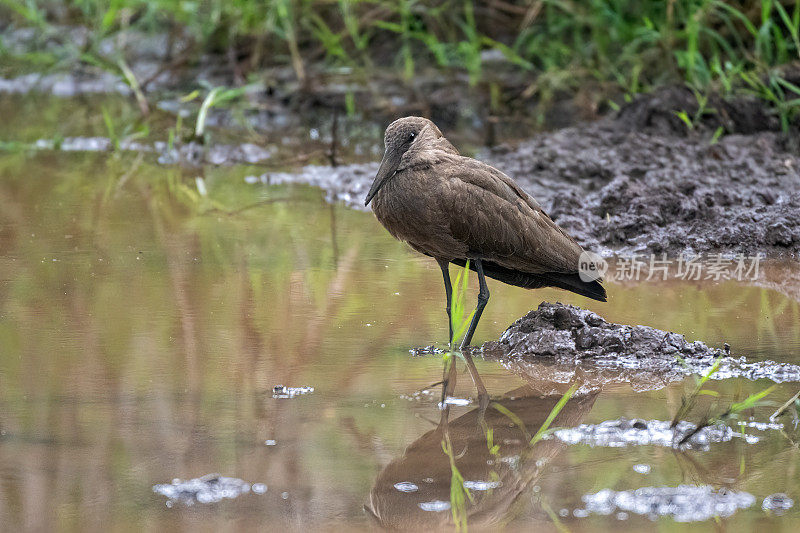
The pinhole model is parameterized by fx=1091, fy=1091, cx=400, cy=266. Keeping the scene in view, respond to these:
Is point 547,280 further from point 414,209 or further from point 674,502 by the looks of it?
point 674,502

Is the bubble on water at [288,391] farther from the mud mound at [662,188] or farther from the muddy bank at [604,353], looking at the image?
the mud mound at [662,188]

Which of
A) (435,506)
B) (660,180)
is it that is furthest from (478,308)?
(660,180)

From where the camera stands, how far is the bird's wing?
3789mm

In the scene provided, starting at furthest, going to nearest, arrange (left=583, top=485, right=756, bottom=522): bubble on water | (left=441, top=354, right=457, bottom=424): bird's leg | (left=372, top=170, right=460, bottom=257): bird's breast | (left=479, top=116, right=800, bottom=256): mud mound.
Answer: (left=479, top=116, right=800, bottom=256): mud mound, (left=372, top=170, right=460, bottom=257): bird's breast, (left=441, top=354, right=457, bottom=424): bird's leg, (left=583, top=485, right=756, bottom=522): bubble on water

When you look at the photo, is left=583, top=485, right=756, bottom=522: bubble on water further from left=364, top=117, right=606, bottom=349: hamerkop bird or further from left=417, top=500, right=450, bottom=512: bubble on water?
left=364, top=117, right=606, bottom=349: hamerkop bird

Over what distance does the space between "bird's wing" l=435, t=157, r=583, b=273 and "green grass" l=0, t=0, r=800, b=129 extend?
266cm

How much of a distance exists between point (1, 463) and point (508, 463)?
51.0 inches

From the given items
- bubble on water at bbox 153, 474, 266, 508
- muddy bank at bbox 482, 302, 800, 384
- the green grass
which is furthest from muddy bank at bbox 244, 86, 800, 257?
bubble on water at bbox 153, 474, 266, 508

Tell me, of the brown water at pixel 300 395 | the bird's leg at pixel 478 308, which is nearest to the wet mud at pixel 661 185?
the brown water at pixel 300 395

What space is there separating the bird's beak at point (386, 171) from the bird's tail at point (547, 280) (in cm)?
49

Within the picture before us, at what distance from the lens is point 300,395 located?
10.8 ft

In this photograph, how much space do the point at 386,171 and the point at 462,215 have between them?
1.00 feet

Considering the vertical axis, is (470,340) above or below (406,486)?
below

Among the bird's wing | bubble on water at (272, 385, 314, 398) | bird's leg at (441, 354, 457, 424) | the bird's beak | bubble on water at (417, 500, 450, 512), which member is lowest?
bird's leg at (441, 354, 457, 424)
